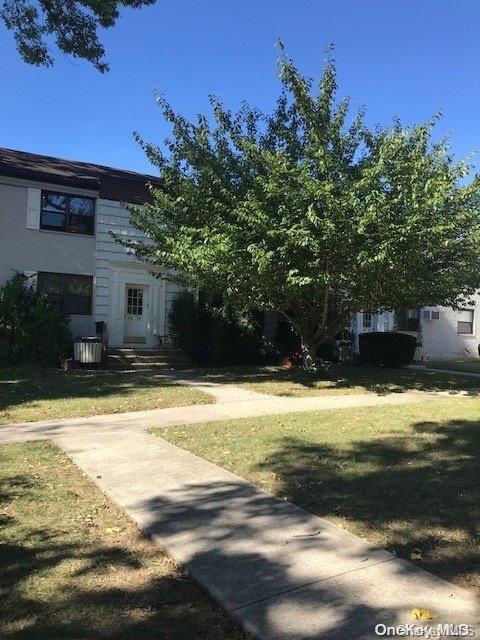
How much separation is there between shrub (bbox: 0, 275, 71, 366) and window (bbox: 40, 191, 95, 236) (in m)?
2.57

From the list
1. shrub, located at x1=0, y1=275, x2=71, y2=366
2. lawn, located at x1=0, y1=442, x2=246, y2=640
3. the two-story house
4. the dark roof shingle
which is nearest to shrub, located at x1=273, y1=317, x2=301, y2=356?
the two-story house

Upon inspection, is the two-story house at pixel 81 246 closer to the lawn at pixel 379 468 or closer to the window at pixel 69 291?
the window at pixel 69 291

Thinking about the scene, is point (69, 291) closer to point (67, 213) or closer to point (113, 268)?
point (113, 268)

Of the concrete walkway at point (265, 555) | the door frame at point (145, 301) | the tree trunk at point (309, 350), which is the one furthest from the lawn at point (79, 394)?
the tree trunk at point (309, 350)

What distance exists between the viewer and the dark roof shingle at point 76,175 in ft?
50.9

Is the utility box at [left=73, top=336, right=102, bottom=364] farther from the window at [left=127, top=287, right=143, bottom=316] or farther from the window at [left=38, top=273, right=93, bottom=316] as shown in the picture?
the window at [left=127, top=287, right=143, bottom=316]

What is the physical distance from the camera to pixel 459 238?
11852mm

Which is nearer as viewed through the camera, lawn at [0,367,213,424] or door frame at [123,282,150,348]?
lawn at [0,367,213,424]

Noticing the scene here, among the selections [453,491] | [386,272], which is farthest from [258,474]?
[386,272]

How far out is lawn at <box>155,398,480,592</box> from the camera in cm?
363

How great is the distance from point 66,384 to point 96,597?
8.76 meters

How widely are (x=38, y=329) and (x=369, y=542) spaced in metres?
11.8

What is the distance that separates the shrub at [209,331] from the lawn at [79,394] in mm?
2999

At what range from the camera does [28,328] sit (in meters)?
13.5
